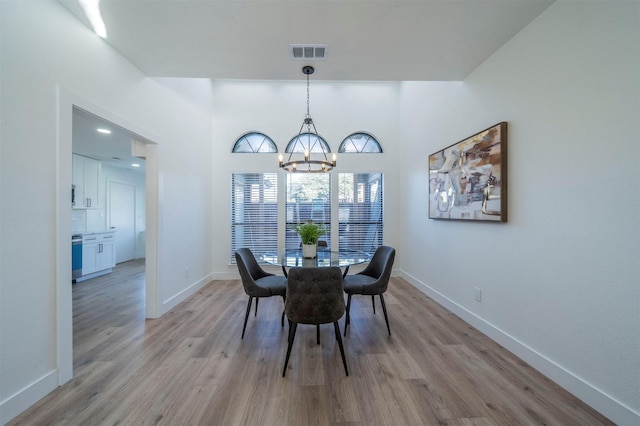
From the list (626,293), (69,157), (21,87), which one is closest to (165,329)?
(69,157)

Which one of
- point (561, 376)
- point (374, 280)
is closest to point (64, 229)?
point (374, 280)

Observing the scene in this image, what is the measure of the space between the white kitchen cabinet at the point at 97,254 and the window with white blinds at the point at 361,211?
4.90m

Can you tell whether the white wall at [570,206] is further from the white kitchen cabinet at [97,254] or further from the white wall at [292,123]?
the white kitchen cabinet at [97,254]

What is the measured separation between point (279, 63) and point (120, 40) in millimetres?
1399

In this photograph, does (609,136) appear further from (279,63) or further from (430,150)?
(279,63)

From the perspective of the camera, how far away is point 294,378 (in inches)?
70.6

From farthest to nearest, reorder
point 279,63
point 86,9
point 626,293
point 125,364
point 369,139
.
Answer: point 369,139 < point 279,63 < point 125,364 < point 86,9 < point 626,293

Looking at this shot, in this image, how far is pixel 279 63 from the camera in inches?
93.7

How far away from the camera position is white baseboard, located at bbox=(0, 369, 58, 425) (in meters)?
1.39

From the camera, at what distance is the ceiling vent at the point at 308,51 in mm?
2115

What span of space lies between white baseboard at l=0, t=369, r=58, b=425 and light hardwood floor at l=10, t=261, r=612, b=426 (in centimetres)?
4

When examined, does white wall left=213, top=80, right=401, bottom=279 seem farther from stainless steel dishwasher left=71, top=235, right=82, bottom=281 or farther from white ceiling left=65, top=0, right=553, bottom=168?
stainless steel dishwasher left=71, top=235, right=82, bottom=281

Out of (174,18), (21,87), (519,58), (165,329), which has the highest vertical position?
(174,18)

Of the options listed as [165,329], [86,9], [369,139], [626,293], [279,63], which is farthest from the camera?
[369,139]
